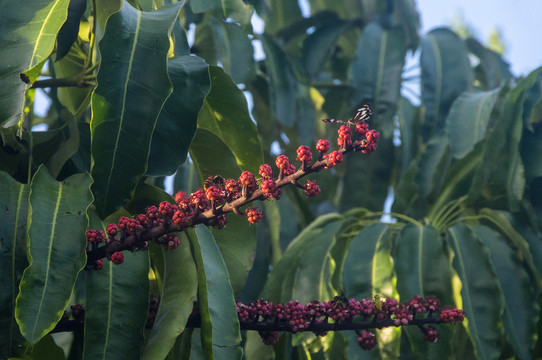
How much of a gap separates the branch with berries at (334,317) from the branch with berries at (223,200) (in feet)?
0.59

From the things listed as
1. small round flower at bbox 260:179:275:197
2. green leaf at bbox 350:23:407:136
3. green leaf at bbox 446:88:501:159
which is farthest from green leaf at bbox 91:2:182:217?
green leaf at bbox 350:23:407:136

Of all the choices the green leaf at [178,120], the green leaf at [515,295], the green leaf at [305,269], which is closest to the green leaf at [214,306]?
the green leaf at [178,120]

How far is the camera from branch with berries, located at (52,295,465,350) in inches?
44.2

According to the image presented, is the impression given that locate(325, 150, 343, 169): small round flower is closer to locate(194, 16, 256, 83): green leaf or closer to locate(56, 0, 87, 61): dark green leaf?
locate(56, 0, 87, 61): dark green leaf

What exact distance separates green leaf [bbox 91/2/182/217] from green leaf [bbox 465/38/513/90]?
6.35ft

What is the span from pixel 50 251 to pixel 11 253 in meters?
0.11

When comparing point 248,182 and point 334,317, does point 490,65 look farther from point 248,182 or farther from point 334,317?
point 248,182

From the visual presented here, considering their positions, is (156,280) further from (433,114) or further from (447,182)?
(433,114)

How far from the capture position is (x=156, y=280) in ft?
4.47

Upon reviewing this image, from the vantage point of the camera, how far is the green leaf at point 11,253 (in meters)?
1.11

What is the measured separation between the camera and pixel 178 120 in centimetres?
125

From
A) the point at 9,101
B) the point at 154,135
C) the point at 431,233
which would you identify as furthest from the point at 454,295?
the point at 9,101

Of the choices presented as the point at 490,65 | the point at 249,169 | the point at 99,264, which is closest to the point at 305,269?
the point at 249,169

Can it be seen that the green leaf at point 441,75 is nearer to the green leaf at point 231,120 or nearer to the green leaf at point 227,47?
the green leaf at point 227,47
